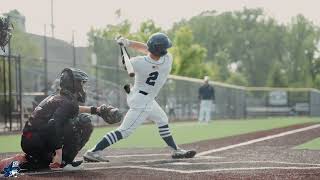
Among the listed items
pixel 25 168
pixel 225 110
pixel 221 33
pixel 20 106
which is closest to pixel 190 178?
pixel 25 168

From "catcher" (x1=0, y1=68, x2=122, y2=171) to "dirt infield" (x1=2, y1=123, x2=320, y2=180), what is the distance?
11.5 inches

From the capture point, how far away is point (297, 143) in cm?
1258

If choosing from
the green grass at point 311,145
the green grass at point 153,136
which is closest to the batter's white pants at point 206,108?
the green grass at point 153,136

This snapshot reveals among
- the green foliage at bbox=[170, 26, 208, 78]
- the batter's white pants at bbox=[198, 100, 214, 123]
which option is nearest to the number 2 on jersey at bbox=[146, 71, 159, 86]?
the batter's white pants at bbox=[198, 100, 214, 123]

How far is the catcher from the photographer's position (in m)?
7.05

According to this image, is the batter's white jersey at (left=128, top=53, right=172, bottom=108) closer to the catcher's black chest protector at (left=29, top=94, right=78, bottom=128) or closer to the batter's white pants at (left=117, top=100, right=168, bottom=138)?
the batter's white pants at (left=117, top=100, right=168, bottom=138)

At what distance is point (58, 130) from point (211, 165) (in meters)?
2.29

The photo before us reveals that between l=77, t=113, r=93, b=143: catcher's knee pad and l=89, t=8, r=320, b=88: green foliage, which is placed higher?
l=89, t=8, r=320, b=88: green foliage

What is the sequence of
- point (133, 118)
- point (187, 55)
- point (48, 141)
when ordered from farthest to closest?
point (187, 55)
point (133, 118)
point (48, 141)

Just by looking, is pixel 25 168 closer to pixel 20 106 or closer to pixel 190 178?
pixel 190 178

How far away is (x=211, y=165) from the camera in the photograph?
26.5ft

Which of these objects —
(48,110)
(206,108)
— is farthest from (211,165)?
(206,108)

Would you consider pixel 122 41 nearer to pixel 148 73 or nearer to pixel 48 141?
pixel 148 73

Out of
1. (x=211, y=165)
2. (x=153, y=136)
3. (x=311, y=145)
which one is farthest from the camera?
(x=153, y=136)
